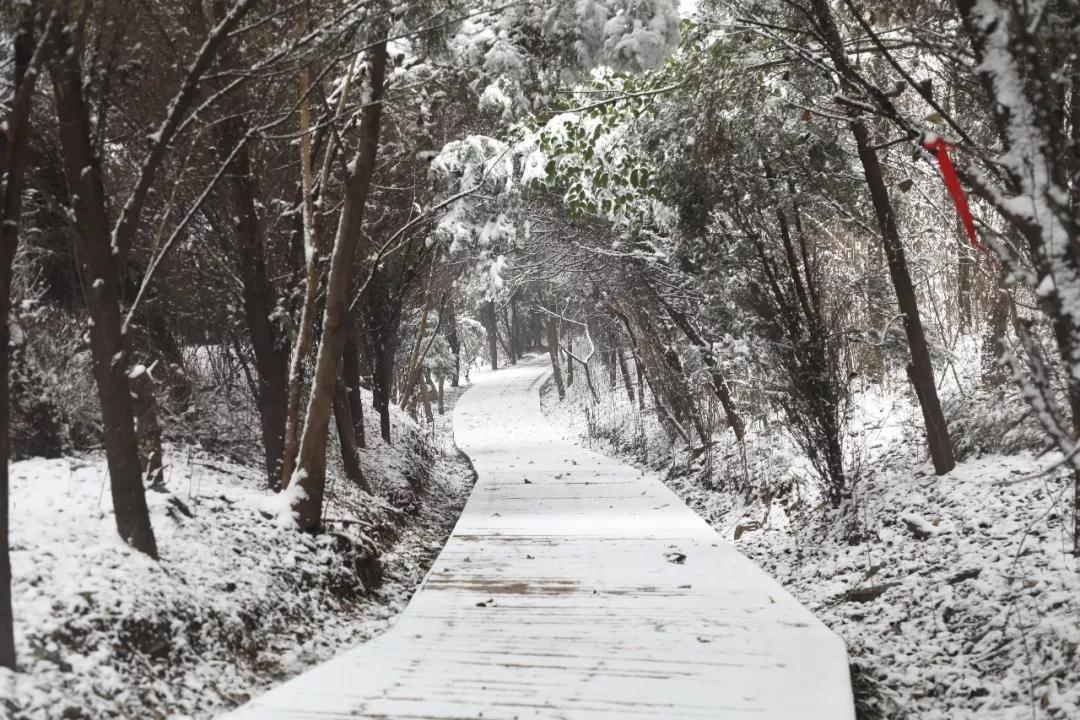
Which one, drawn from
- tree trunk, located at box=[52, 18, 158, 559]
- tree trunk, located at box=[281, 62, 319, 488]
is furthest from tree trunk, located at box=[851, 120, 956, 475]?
tree trunk, located at box=[52, 18, 158, 559]

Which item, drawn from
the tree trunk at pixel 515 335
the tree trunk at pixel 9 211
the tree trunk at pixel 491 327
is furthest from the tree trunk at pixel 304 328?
the tree trunk at pixel 491 327

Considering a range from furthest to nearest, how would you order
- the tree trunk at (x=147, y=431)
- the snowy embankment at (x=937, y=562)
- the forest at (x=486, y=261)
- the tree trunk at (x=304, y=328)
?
the tree trunk at (x=304, y=328), the tree trunk at (x=147, y=431), the snowy embankment at (x=937, y=562), the forest at (x=486, y=261)

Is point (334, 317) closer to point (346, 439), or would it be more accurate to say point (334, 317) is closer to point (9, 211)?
point (346, 439)

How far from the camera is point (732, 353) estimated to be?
316 inches

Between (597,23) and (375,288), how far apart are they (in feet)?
20.0

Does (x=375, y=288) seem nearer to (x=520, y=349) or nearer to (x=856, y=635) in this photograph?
(x=856, y=635)

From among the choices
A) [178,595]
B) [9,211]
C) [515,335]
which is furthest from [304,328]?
[515,335]

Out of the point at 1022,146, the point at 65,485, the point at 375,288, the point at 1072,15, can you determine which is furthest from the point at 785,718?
the point at 375,288

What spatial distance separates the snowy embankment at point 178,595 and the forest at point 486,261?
0.08 feet

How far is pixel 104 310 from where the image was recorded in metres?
4.39

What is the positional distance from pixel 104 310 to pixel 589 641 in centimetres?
344

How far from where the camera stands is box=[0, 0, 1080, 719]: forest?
11.1 feet

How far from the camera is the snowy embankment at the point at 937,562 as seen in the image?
3.72 meters

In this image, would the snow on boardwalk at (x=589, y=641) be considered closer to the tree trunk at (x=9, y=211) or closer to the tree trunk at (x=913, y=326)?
the tree trunk at (x=9, y=211)
